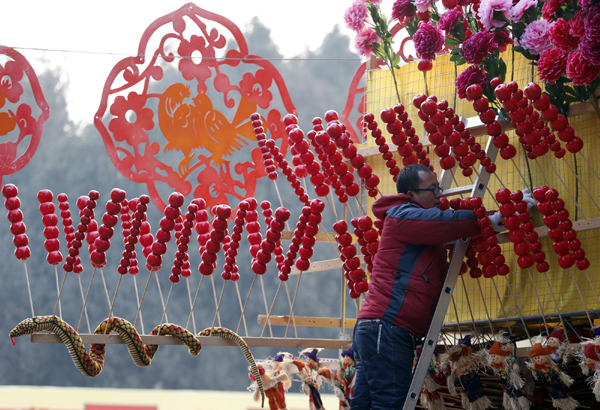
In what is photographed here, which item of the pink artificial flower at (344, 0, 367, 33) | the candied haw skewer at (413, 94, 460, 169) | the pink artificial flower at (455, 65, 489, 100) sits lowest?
the candied haw skewer at (413, 94, 460, 169)

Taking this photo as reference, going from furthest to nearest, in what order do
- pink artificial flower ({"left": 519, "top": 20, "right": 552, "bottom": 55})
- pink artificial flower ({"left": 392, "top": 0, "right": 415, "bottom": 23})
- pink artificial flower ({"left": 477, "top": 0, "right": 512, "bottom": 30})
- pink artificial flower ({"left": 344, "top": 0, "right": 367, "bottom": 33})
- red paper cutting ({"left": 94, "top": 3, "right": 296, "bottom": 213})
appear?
red paper cutting ({"left": 94, "top": 3, "right": 296, "bottom": 213}), pink artificial flower ({"left": 344, "top": 0, "right": 367, "bottom": 33}), pink artificial flower ({"left": 392, "top": 0, "right": 415, "bottom": 23}), pink artificial flower ({"left": 477, "top": 0, "right": 512, "bottom": 30}), pink artificial flower ({"left": 519, "top": 20, "right": 552, "bottom": 55})

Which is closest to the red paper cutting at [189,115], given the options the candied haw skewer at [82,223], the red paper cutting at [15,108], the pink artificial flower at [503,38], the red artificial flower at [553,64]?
the red paper cutting at [15,108]

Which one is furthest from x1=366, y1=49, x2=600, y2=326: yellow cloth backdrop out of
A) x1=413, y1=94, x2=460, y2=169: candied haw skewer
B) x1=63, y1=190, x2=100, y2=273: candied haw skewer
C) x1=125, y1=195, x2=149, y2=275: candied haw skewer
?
x1=63, y1=190, x2=100, y2=273: candied haw skewer

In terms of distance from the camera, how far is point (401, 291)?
105 inches

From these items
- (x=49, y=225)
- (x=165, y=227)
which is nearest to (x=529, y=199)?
(x=165, y=227)

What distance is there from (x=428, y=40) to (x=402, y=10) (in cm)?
29

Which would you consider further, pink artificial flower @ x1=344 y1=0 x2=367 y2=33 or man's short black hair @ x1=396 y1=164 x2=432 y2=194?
pink artificial flower @ x1=344 y1=0 x2=367 y2=33

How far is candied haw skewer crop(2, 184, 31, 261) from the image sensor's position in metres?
3.34

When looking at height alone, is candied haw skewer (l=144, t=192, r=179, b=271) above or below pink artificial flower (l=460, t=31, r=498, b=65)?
below

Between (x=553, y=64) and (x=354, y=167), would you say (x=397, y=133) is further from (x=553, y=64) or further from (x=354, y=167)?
(x=553, y=64)

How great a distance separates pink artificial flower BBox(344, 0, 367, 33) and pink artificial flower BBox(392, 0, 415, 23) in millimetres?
257

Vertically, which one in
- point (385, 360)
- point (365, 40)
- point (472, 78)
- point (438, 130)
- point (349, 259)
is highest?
point (365, 40)

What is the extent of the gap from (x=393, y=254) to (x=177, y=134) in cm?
240

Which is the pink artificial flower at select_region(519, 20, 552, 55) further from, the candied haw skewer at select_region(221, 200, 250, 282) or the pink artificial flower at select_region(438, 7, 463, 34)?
the candied haw skewer at select_region(221, 200, 250, 282)
